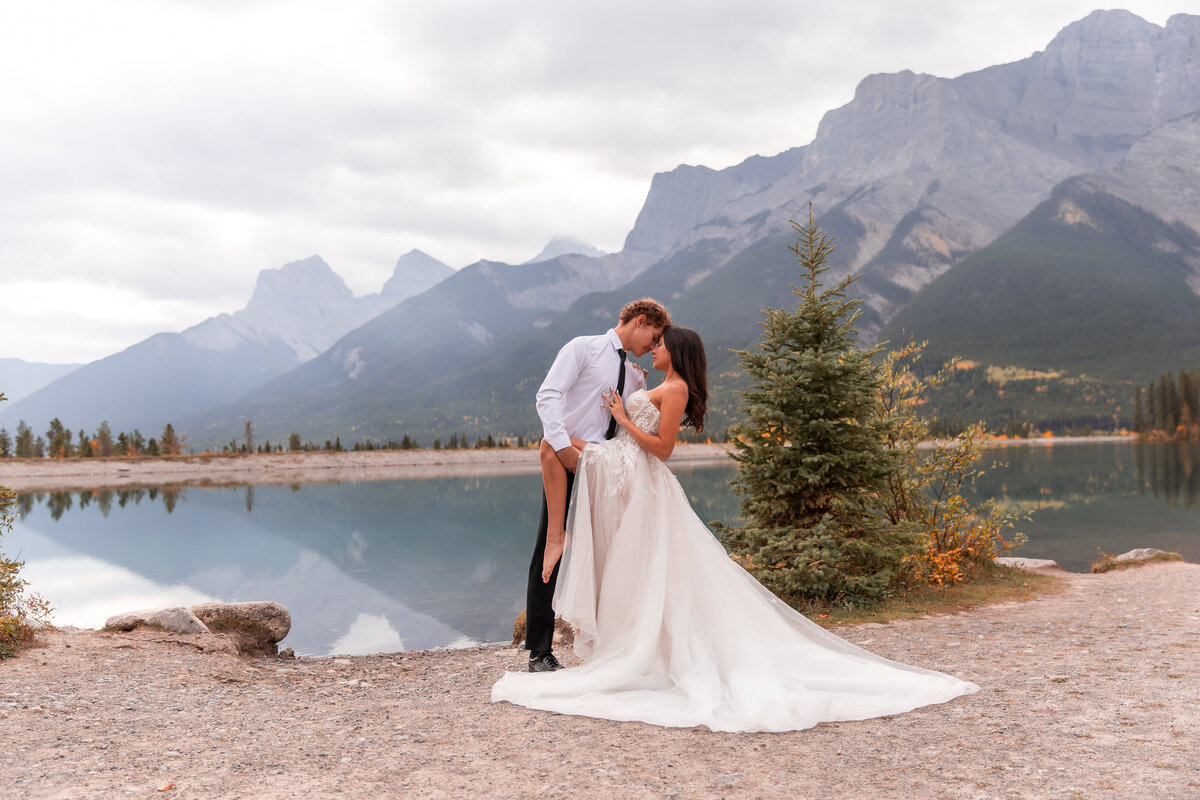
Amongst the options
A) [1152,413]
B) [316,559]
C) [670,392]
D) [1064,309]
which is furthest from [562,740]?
[1064,309]

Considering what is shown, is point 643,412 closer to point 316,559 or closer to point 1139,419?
point 316,559

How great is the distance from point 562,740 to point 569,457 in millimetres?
2015

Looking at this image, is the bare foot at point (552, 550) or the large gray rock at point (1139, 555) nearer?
the bare foot at point (552, 550)

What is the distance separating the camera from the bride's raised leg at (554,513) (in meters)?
5.51

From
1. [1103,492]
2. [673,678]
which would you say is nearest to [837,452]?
[673,678]

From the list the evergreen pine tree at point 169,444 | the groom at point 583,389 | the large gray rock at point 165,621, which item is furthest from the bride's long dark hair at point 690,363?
the evergreen pine tree at point 169,444

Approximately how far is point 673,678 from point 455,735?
1541 mm

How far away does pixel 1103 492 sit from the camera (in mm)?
33062

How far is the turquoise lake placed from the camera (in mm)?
13469

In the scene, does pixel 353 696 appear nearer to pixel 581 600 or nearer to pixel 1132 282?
pixel 581 600

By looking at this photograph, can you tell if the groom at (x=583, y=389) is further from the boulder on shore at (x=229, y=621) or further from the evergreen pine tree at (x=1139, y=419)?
the evergreen pine tree at (x=1139, y=419)

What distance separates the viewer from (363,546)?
23.2m

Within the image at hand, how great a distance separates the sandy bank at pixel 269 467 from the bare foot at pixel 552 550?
55743 mm

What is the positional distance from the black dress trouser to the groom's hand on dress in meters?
0.17
